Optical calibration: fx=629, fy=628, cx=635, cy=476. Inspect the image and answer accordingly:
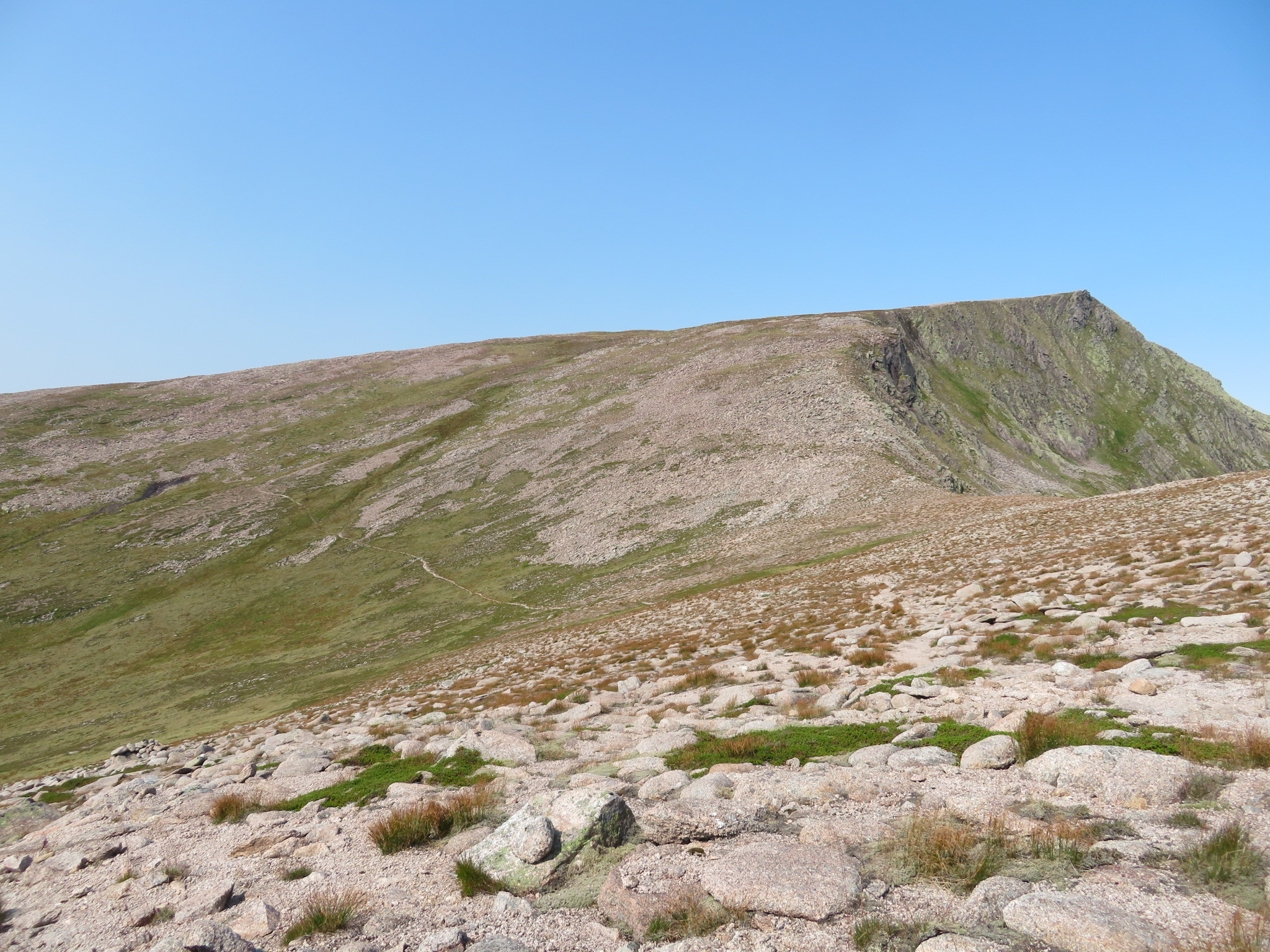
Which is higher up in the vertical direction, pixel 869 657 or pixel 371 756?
pixel 869 657

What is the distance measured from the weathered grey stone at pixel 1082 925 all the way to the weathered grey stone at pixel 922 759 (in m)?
3.36

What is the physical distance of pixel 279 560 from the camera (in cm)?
7056

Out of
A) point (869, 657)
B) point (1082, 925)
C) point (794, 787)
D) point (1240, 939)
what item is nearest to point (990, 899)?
point (1082, 925)

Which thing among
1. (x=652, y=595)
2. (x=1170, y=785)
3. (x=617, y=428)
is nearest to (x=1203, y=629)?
(x=1170, y=785)

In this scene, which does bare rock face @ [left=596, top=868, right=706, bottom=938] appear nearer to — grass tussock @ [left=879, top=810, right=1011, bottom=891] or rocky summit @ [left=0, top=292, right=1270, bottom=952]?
rocky summit @ [left=0, top=292, right=1270, bottom=952]

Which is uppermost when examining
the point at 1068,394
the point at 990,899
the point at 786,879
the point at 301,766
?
the point at 1068,394

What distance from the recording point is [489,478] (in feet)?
269

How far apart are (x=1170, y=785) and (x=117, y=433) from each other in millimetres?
137704

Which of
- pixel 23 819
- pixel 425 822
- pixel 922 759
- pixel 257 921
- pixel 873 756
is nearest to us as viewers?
pixel 257 921

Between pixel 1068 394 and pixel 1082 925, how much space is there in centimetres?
15563

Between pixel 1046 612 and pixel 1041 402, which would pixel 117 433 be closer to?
pixel 1046 612

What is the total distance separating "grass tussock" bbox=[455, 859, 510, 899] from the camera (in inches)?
283

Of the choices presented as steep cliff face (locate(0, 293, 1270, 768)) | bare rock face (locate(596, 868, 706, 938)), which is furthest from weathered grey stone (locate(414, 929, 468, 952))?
steep cliff face (locate(0, 293, 1270, 768))

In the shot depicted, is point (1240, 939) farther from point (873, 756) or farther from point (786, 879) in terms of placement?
point (873, 756)
